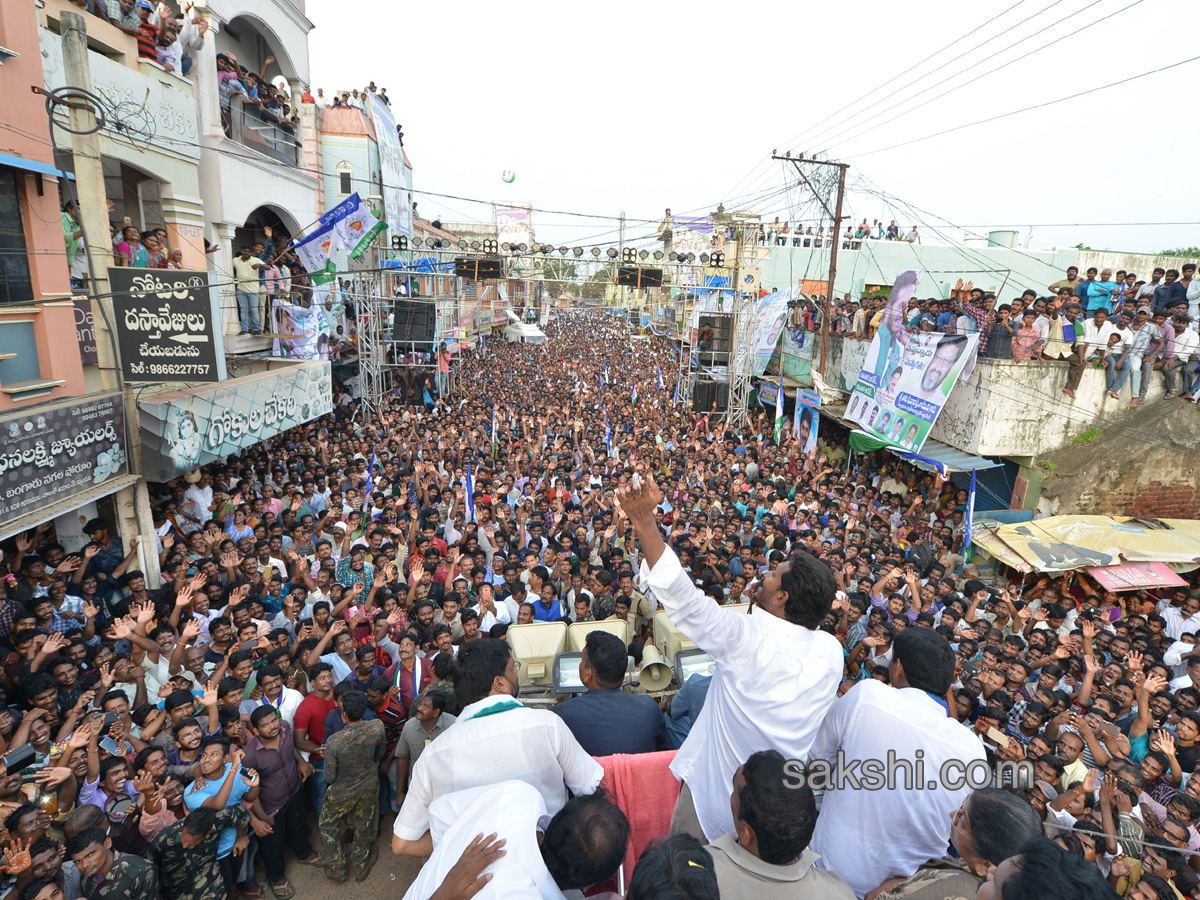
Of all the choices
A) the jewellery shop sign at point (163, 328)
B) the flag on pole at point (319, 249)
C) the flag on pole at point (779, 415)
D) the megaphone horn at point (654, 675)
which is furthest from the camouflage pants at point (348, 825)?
the flag on pole at point (779, 415)

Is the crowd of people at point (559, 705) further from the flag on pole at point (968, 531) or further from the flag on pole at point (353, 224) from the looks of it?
the flag on pole at point (353, 224)

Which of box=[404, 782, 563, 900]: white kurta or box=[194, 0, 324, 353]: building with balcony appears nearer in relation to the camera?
box=[404, 782, 563, 900]: white kurta

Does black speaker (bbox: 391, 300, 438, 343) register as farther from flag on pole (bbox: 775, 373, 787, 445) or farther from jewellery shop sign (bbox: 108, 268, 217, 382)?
jewellery shop sign (bbox: 108, 268, 217, 382)

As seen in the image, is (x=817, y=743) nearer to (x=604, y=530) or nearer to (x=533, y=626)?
(x=533, y=626)

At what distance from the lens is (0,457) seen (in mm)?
5402

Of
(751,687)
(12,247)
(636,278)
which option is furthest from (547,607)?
(636,278)

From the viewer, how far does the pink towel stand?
8.61 feet

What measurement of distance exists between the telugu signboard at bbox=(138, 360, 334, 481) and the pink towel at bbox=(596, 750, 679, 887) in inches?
261

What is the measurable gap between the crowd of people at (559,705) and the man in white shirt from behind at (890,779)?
11 mm

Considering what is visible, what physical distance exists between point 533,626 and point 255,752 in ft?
5.85

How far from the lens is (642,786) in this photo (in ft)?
8.71

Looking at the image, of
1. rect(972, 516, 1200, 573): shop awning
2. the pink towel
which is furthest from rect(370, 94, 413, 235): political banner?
the pink towel

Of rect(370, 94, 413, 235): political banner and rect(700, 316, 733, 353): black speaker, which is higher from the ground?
rect(370, 94, 413, 235): political banner

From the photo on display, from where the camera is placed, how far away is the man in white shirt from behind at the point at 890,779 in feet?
7.44
